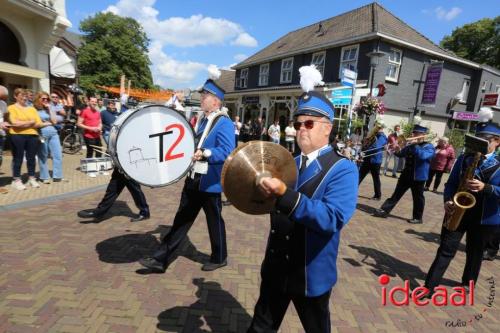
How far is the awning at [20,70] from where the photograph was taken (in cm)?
881

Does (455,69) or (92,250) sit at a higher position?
(455,69)

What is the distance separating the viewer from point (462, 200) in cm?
357

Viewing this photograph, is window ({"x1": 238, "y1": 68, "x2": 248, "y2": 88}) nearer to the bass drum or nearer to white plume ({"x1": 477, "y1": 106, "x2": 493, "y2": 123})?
white plume ({"x1": 477, "y1": 106, "x2": 493, "y2": 123})

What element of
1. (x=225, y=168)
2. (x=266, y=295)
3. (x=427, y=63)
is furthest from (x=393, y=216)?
(x=427, y=63)

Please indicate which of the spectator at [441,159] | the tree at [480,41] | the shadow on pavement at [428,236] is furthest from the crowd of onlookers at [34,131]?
the tree at [480,41]

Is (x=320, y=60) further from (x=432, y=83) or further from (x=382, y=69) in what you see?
(x=432, y=83)

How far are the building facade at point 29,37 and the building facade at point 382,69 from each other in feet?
37.3

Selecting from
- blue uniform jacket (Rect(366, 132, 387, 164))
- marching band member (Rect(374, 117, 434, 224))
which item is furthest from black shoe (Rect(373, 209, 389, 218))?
blue uniform jacket (Rect(366, 132, 387, 164))

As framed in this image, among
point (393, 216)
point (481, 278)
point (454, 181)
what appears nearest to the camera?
point (454, 181)

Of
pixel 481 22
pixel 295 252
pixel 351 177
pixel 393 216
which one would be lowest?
pixel 393 216

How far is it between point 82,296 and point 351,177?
113 inches

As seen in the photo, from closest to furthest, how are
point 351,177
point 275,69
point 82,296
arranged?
point 351,177 < point 82,296 < point 275,69

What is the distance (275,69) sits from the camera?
2573 centimetres

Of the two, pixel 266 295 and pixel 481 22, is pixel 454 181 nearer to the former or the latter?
pixel 266 295
